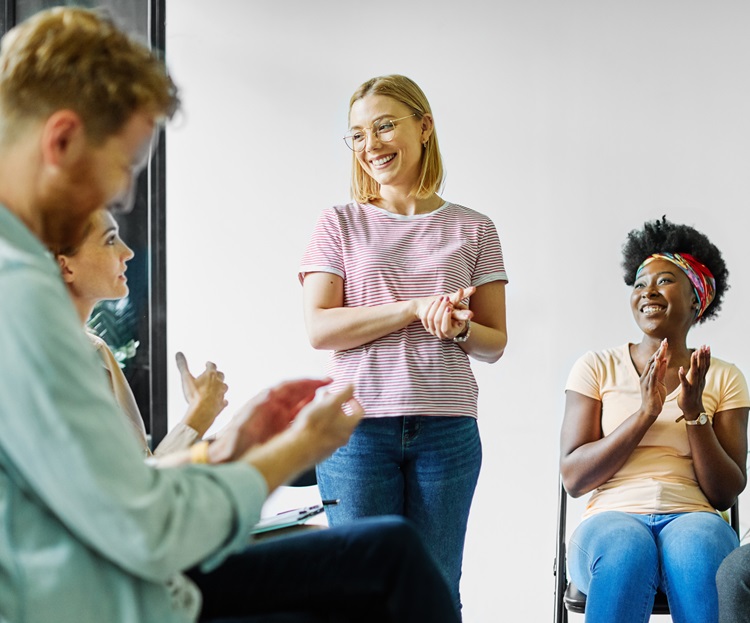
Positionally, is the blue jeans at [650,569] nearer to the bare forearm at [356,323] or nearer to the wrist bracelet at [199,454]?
the bare forearm at [356,323]

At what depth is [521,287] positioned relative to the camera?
3211 mm

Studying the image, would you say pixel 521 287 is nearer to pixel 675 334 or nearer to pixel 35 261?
pixel 675 334

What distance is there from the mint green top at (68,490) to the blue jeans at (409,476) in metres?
0.98

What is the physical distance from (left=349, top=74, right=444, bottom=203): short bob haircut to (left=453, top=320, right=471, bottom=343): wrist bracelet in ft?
1.15

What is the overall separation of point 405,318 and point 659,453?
0.86m

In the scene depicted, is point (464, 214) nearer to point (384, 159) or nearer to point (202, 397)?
point (384, 159)

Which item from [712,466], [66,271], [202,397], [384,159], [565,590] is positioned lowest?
[565,590]

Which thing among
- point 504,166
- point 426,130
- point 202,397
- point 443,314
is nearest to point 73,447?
point 202,397

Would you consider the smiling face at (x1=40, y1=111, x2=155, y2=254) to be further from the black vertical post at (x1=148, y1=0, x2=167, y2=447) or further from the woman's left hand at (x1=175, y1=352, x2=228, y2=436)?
the black vertical post at (x1=148, y1=0, x2=167, y2=447)

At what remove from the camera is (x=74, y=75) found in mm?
899

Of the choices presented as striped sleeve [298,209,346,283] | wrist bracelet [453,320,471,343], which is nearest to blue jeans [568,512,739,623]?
wrist bracelet [453,320,471,343]

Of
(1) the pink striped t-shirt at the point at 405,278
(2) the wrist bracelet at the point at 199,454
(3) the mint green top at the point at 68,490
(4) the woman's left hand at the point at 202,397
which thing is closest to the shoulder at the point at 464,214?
(1) the pink striped t-shirt at the point at 405,278

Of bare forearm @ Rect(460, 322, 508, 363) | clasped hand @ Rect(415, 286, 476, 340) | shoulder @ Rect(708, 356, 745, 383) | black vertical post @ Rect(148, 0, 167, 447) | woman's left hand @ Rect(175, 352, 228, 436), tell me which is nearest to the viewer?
woman's left hand @ Rect(175, 352, 228, 436)

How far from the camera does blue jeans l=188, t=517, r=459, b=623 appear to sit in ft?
3.61
